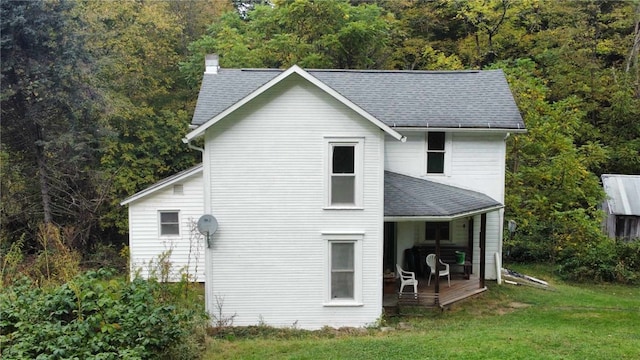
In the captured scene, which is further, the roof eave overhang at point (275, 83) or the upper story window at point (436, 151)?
the upper story window at point (436, 151)

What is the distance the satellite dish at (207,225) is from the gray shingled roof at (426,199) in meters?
4.25

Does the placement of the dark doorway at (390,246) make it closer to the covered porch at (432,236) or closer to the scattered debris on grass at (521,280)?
the covered porch at (432,236)

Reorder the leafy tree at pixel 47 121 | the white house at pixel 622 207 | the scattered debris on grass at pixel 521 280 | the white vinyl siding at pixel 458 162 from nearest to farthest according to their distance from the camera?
the white vinyl siding at pixel 458 162 → the scattered debris on grass at pixel 521 280 → the leafy tree at pixel 47 121 → the white house at pixel 622 207

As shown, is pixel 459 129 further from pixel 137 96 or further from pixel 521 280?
pixel 137 96

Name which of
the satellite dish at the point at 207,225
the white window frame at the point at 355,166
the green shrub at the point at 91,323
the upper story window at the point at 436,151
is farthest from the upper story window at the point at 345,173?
the green shrub at the point at 91,323

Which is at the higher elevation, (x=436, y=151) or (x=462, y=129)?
(x=462, y=129)

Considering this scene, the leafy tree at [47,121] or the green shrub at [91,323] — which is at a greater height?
the leafy tree at [47,121]

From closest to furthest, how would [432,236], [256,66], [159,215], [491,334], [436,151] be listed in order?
[491,334], [436,151], [432,236], [159,215], [256,66]

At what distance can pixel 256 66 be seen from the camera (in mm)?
25594

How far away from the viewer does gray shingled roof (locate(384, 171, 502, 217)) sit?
1242cm

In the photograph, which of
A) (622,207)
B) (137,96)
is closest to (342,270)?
(622,207)

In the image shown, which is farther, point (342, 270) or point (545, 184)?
point (545, 184)

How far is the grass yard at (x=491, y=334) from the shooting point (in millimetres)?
9148

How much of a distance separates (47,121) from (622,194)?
80.7ft
